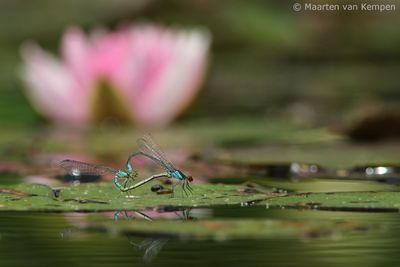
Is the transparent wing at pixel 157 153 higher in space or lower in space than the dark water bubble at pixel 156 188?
higher

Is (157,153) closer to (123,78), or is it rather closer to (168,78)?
(123,78)

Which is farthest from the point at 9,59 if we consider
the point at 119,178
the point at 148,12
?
the point at 119,178

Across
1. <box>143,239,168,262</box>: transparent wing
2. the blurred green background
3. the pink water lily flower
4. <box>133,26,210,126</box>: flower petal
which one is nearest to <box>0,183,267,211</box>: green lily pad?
<box>143,239,168,262</box>: transparent wing

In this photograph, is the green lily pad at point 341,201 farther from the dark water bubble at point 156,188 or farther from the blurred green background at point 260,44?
the blurred green background at point 260,44

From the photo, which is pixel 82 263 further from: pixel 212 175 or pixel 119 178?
pixel 212 175

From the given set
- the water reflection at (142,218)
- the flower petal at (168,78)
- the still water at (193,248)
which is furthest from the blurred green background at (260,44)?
the still water at (193,248)

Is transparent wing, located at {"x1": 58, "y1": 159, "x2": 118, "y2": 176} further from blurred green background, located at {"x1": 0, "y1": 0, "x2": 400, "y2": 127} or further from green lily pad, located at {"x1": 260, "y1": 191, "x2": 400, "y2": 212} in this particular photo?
blurred green background, located at {"x1": 0, "y1": 0, "x2": 400, "y2": 127}

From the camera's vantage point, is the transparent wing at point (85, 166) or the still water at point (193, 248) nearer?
the still water at point (193, 248)

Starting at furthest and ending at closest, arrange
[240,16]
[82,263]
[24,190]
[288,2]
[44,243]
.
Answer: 1. [288,2]
2. [240,16]
3. [24,190]
4. [44,243]
5. [82,263]
